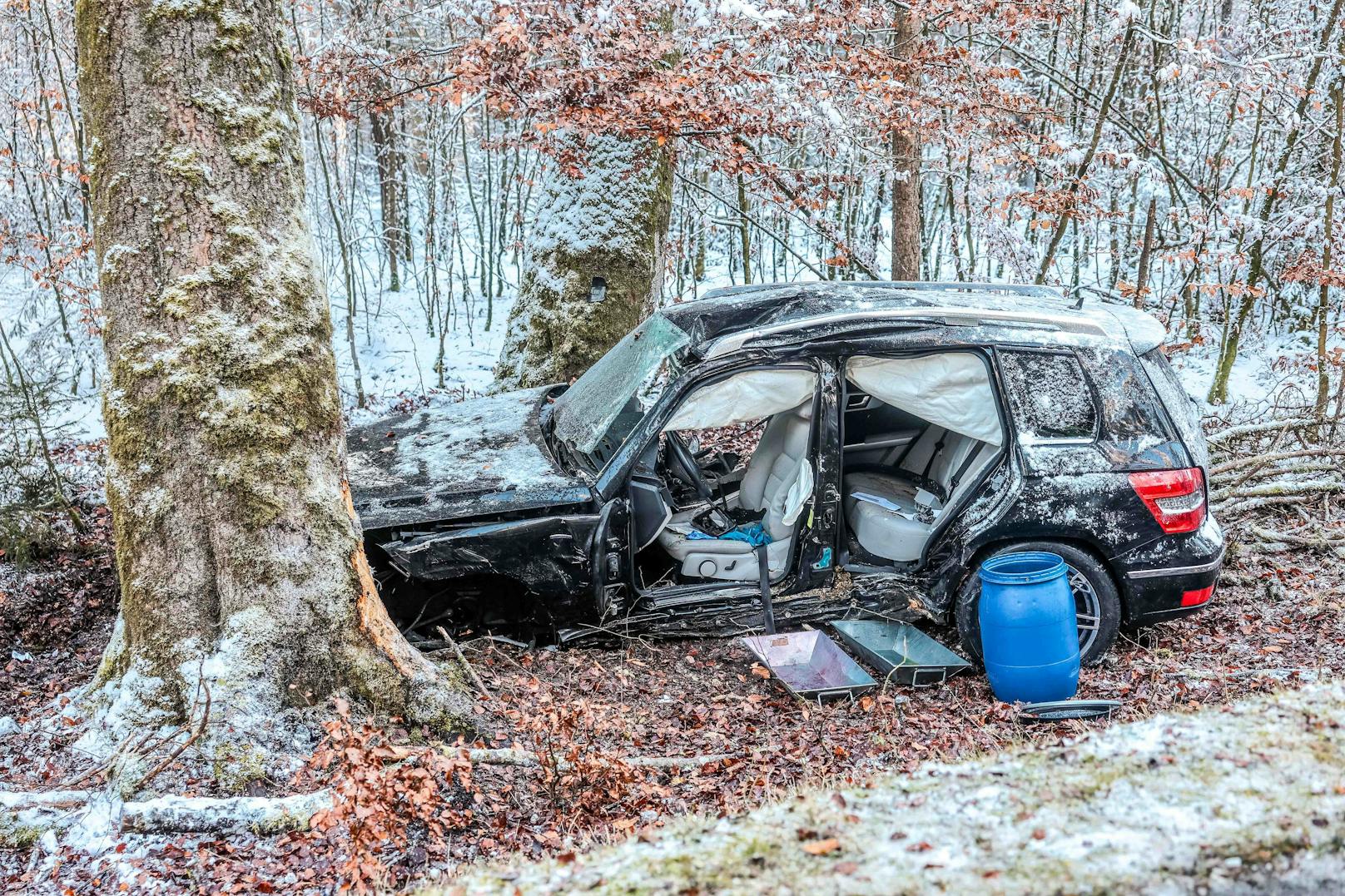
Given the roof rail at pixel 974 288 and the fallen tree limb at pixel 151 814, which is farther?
the roof rail at pixel 974 288

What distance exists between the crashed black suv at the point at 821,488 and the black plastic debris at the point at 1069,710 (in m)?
0.55

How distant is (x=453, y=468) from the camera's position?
4.75 meters

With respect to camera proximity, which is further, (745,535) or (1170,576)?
(745,535)

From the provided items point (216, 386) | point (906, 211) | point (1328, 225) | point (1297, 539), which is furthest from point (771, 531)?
point (1328, 225)

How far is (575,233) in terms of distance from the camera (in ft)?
28.0

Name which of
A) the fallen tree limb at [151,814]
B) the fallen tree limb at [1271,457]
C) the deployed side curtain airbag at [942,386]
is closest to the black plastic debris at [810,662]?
the deployed side curtain airbag at [942,386]

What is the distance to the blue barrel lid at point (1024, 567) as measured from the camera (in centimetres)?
434

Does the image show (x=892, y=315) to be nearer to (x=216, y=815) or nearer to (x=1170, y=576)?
(x=1170, y=576)

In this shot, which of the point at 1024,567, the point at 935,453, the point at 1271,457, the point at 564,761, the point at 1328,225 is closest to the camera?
the point at 564,761

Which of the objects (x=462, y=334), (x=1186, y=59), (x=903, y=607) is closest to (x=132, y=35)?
(x=903, y=607)

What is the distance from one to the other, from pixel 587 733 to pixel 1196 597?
10.3 feet

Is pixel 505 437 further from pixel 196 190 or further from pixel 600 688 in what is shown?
pixel 196 190

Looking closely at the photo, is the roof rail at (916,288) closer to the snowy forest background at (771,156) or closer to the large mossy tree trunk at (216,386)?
the snowy forest background at (771,156)

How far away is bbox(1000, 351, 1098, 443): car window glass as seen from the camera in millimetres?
4730
